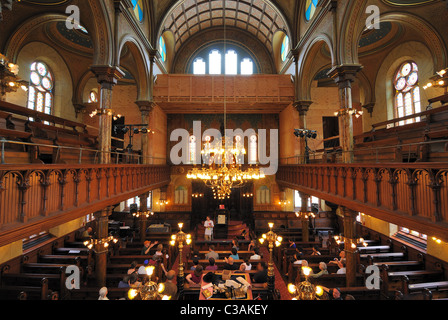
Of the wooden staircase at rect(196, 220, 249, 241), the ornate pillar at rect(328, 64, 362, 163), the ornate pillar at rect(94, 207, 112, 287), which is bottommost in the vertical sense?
the wooden staircase at rect(196, 220, 249, 241)

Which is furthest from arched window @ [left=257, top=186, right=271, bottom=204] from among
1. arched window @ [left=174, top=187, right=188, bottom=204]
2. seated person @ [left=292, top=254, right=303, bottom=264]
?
seated person @ [left=292, top=254, right=303, bottom=264]

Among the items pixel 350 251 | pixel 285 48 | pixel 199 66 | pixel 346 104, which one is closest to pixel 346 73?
pixel 346 104

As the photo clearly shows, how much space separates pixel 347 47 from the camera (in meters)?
10.5

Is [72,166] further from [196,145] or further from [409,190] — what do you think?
[196,145]

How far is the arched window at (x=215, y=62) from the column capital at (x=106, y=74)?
13.5 m

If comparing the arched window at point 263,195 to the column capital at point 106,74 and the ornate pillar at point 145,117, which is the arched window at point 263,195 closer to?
the ornate pillar at point 145,117

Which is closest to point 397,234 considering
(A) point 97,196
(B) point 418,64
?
(B) point 418,64

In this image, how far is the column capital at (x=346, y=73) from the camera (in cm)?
1037

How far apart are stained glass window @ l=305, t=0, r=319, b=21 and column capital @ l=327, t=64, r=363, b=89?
18.3ft

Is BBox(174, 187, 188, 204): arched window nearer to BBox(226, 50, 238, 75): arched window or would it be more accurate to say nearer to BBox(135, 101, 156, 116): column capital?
BBox(135, 101, 156, 116): column capital

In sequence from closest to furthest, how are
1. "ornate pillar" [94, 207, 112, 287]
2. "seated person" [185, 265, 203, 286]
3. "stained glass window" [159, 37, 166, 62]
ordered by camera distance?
"seated person" [185, 265, 203, 286] → "ornate pillar" [94, 207, 112, 287] → "stained glass window" [159, 37, 166, 62]

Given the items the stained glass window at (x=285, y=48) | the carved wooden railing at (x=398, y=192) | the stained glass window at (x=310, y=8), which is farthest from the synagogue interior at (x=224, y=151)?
the stained glass window at (x=310, y=8)

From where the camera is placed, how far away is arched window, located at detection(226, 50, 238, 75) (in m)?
22.9

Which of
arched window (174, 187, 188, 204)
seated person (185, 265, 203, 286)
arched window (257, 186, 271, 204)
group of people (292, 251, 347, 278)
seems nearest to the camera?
seated person (185, 265, 203, 286)
